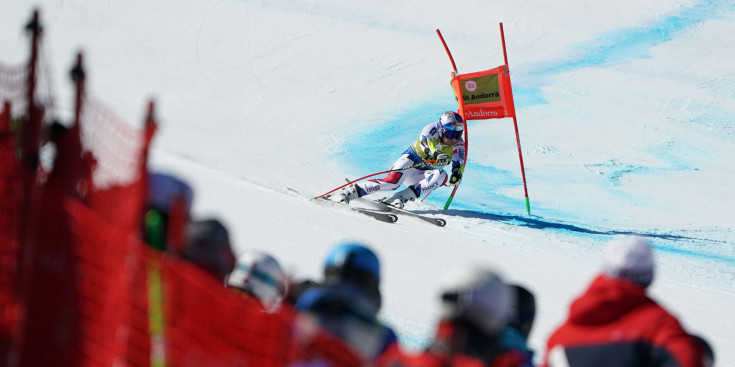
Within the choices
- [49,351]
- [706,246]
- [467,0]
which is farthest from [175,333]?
[467,0]

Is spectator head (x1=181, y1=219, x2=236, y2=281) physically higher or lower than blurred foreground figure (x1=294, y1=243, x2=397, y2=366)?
lower

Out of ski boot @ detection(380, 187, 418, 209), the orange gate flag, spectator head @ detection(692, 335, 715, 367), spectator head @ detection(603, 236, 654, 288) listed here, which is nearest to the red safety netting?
spectator head @ detection(603, 236, 654, 288)

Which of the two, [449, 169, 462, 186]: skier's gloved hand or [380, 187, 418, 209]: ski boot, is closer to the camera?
[380, 187, 418, 209]: ski boot

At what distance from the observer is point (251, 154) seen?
12.2 meters

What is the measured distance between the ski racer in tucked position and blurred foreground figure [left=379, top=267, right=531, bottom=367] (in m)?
7.69

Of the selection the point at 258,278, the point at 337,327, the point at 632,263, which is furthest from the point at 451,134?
the point at 337,327

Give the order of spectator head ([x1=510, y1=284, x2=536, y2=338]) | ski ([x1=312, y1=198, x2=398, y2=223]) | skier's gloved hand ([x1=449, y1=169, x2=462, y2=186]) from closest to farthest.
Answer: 1. spectator head ([x1=510, y1=284, x2=536, y2=338])
2. ski ([x1=312, y1=198, x2=398, y2=223])
3. skier's gloved hand ([x1=449, y1=169, x2=462, y2=186])

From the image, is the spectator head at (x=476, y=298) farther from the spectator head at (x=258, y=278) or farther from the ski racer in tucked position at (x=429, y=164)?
the ski racer in tucked position at (x=429, y=164)

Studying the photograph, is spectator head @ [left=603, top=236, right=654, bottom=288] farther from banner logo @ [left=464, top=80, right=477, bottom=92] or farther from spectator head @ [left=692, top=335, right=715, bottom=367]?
banner logo @ [left=464, top=80, right=477, bottom=92]

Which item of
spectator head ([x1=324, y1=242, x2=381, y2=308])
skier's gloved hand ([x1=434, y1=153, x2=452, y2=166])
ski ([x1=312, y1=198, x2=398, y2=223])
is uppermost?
spectator head ([x1=324, y1=242, x2=381, y2=308])

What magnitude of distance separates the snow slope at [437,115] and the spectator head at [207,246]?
2.29m

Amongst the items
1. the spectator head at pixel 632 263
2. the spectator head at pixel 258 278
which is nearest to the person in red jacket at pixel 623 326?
the spectator head at pixel 632 263

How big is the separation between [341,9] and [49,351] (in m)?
18.8

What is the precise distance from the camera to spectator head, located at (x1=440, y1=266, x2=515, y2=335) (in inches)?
86.7
